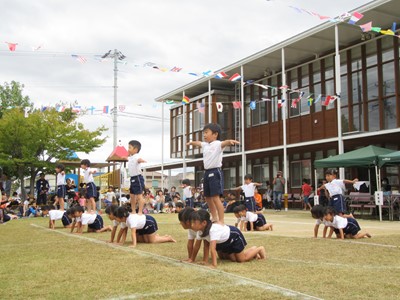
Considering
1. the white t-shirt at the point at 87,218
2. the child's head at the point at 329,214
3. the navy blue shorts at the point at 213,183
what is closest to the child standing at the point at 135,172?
the white t-shirt at the point at 87,218

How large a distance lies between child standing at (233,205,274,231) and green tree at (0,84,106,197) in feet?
61.3

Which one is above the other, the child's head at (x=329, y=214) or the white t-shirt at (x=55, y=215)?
the child's head at (x=329, y=214)

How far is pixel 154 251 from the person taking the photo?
7.22 metres

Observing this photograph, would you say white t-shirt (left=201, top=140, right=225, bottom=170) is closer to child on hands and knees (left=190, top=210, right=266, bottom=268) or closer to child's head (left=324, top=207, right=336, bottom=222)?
child on hands and knees (left=190, top=210, right=266, bottom=268)

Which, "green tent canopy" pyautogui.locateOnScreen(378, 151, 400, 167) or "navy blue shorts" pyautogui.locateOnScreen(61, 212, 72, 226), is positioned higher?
"green tent canopy" pyautogui.locateOnScreen(378, 151, 400, 167)

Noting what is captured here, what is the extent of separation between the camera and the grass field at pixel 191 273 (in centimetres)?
416

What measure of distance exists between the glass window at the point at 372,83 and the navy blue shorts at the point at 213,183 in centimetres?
1531

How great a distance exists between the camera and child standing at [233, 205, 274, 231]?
35.3 feet

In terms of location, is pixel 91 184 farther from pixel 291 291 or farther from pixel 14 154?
pixel 14 154

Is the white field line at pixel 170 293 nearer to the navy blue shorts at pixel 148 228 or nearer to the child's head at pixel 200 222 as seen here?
the child's head at pixel 200 222

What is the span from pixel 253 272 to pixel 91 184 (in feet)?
27.2

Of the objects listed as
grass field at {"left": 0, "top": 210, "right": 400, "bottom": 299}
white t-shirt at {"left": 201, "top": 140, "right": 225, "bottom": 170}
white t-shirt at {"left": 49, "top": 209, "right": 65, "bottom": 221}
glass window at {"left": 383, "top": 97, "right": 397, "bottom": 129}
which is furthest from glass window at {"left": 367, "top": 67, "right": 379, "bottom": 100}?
white t-shirt at {"left": 201, "top": 140, "right": 225, "bottom": 170}

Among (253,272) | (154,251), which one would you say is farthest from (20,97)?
(253,272)

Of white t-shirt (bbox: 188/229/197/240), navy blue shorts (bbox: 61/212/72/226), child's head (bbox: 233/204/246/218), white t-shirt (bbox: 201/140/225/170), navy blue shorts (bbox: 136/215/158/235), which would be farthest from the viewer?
navy blue shorts (bbox: 61/212/72/226)
